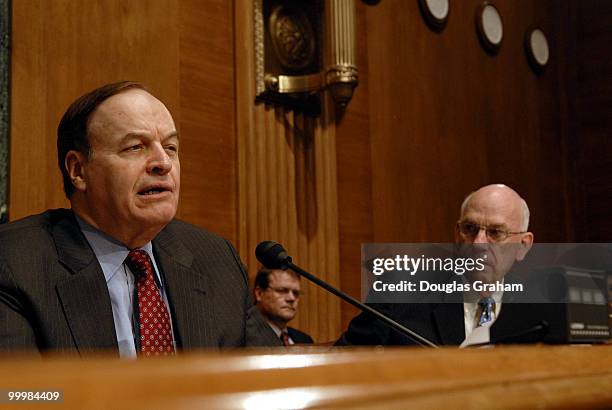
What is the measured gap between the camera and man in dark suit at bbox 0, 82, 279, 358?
75.9 inches

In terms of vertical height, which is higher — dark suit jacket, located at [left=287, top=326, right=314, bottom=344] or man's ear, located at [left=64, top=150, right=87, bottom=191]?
man's ear, located at [left=64, top=150, right=87, bottom=191]

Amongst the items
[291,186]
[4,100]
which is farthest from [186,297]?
[291,186]

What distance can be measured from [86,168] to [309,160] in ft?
9.28

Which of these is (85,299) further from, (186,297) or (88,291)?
(186,297)

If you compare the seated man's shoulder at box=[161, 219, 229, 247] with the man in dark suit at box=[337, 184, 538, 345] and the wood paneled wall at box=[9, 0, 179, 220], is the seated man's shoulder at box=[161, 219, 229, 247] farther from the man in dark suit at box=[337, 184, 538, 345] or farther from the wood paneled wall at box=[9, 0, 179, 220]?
the wood paneled wall at box=[9, 0, 179, 220]

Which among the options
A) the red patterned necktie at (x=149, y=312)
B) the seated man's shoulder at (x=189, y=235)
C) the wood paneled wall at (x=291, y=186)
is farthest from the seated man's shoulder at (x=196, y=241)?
the wood paneled wall at (x=291, y=186)

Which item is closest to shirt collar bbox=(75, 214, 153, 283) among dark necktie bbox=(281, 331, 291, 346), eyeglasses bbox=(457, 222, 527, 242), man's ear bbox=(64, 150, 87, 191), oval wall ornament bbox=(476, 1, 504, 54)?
man's ear bbox=(64, 150, 87, 191)

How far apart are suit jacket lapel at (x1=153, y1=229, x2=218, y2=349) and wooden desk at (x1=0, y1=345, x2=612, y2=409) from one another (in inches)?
47.3

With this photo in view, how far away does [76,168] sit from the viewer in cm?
230

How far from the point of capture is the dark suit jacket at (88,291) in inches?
74.3

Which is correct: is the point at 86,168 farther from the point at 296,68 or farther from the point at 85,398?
the point at 296,68

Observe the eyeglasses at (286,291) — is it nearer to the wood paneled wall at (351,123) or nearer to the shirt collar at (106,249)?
the wood paneled wall at (351,123)

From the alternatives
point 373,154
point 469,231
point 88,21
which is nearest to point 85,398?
point 469,231

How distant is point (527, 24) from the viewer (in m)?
7.30
